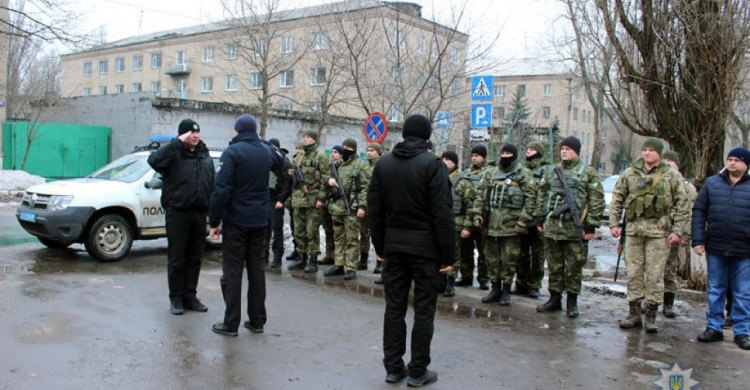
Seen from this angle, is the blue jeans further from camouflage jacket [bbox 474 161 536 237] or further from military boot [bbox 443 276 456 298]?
military boot [bbox 443 276 456 298]

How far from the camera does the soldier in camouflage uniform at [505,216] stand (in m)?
7.50

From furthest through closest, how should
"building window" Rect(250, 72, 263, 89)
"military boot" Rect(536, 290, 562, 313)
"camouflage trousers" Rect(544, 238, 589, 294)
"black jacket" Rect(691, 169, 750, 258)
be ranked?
1. "building window" Rect(250, 72, 263, 89)
2. "military boot" Rect(536, 290, 562, 313)
3. "camouflage trousers" Rect(544, 238, 589, 294)
4. "black jacket" Rect(691, 169, 750, 258)

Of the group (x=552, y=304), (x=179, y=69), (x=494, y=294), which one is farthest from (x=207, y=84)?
(x=552, y=304)

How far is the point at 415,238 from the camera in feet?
15.3

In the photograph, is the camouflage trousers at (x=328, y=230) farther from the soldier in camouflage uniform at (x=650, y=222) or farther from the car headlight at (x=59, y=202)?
the soldier in camouflage uniform at (x=650, y=222)

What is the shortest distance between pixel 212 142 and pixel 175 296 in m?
18.5

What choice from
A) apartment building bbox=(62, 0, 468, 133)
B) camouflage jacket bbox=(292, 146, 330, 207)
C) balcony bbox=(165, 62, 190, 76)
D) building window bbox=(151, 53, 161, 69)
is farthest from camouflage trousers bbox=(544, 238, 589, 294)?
building window bbox=(151, 53, 161, 69)

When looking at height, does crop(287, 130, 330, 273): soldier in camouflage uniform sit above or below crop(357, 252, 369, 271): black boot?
above

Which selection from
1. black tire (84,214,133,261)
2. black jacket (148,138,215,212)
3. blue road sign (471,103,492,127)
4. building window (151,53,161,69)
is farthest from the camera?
building window (151,53,161,69)

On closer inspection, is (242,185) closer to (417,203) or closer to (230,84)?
(417,203)

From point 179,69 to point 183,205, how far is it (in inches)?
1862

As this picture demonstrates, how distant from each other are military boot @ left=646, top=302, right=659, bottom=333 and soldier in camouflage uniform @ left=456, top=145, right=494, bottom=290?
7.43 feet

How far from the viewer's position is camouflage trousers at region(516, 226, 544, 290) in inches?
313

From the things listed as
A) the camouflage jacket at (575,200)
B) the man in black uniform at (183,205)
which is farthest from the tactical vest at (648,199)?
the man in black uniform at (183,205)
